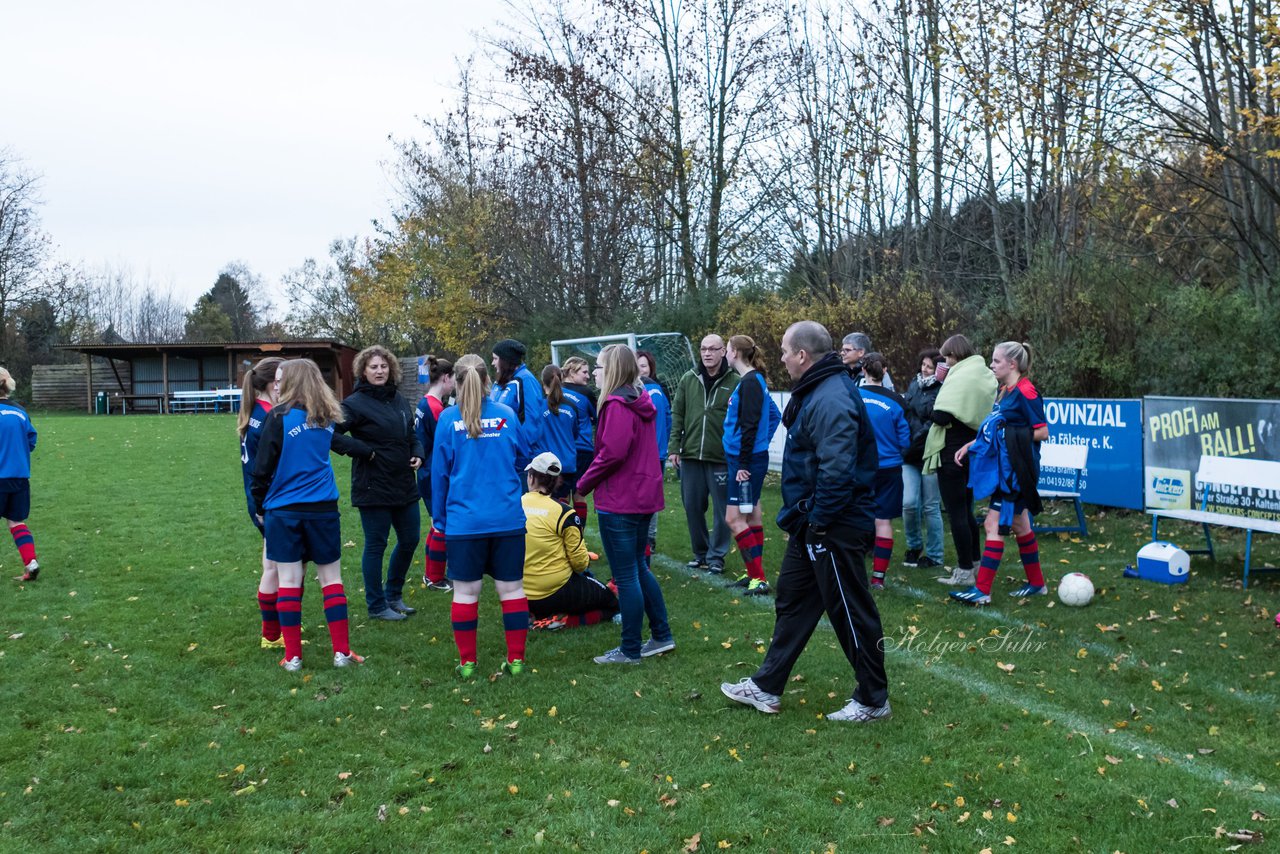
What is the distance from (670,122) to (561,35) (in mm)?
4807

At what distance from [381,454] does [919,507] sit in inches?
189

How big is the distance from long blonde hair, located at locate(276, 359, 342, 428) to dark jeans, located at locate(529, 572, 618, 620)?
77.0 inches

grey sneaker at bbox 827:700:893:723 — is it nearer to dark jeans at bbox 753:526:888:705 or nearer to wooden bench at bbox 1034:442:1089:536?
dark jeans at bbox 753:526:888:705

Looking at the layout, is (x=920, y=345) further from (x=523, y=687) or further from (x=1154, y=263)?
(x=523, y=687)

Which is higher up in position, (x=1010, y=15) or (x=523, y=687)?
(x=1010, y=15)

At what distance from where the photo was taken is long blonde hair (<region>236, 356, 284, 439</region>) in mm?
6211

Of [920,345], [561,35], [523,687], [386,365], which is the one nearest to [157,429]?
[561,35]

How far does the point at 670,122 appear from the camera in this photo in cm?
2419

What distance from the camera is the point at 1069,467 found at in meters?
10.6

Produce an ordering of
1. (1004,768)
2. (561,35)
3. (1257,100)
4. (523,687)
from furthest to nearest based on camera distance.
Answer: (561,35)
(1257,100)
(523,687)
(1004,768)

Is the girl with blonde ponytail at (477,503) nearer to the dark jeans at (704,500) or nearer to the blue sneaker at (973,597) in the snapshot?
the dark jeans at (704,500)

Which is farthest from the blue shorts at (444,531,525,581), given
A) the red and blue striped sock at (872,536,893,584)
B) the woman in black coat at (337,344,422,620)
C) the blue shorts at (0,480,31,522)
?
the blue shorts at (0,480,31,522)

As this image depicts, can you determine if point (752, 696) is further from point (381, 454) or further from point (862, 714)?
point (381, 454)

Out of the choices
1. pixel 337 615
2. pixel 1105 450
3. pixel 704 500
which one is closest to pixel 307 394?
pixel 337 615
